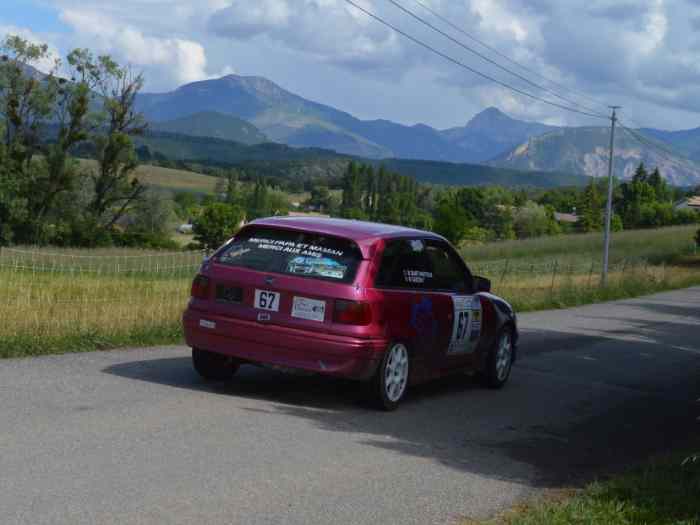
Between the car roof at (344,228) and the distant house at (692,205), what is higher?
the distant house at (692,205)

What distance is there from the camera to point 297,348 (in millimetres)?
9141

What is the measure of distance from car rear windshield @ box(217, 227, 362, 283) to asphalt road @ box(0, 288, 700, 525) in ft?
3.73

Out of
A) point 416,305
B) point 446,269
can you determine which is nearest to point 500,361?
point 446,269

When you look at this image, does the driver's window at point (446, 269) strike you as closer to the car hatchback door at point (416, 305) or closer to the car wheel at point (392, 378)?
the car hatchback door at point (416, 305)

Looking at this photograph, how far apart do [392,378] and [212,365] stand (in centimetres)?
169

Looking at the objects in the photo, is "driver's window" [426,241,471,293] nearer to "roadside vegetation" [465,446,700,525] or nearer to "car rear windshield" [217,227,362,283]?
"car rear windshield" [217,227,362,283]

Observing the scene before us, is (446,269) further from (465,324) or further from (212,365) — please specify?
(212,365)

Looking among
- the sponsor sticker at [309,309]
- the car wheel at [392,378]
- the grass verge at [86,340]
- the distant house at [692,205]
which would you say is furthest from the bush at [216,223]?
the sponsor sticker at [309,309]

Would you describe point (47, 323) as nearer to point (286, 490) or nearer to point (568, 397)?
point (568, 397)

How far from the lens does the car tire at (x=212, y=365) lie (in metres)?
10.1

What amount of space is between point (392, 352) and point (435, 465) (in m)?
1.99

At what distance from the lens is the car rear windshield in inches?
369

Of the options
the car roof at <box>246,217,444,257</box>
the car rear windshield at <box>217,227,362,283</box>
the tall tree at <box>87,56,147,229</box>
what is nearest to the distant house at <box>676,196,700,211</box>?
the tall tree at <box>87,56,147,229</box>

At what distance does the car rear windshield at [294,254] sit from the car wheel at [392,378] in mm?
795
